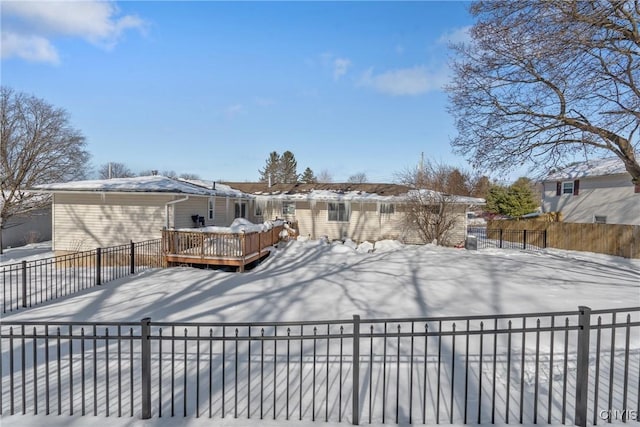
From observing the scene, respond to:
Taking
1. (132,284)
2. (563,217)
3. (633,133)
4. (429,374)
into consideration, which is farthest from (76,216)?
(563,217)

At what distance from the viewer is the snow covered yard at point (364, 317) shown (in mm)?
3600

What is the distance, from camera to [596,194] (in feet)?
70.7

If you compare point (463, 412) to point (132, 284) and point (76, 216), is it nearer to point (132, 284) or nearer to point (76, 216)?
point (132, 284)

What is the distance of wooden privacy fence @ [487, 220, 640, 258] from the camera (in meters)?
15.6

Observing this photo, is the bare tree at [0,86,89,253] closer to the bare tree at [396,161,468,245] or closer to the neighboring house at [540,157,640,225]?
the bare tree at [396,161,468,245]

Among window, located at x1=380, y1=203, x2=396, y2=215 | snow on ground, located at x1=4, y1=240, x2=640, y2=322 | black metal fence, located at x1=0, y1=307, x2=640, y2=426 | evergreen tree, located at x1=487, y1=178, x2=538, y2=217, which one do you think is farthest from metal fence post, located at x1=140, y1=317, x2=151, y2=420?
evergreen tree, located at x1=487, y1=178, x2=538, y2=217

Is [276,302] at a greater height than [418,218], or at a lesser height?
lesser

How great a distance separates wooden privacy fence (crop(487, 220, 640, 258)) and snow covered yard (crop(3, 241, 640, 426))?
3.21m

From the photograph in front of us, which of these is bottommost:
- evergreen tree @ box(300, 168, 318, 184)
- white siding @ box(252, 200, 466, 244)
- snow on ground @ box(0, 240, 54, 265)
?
snow on ground @ box(0, 240, 54, 265)

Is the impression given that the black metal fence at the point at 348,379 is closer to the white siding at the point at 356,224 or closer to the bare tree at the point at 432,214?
the bare tree at the point at 432,214

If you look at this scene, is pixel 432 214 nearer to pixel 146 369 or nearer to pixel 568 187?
pixel 568 187

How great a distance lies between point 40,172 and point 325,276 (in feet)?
71.6

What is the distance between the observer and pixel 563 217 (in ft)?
78.5

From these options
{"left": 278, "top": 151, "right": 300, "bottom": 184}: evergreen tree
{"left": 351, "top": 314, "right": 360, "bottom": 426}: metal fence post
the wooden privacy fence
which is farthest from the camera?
{"left": 278, "top": 151, "right": 300, "bottom": 184}: evergreen tree
